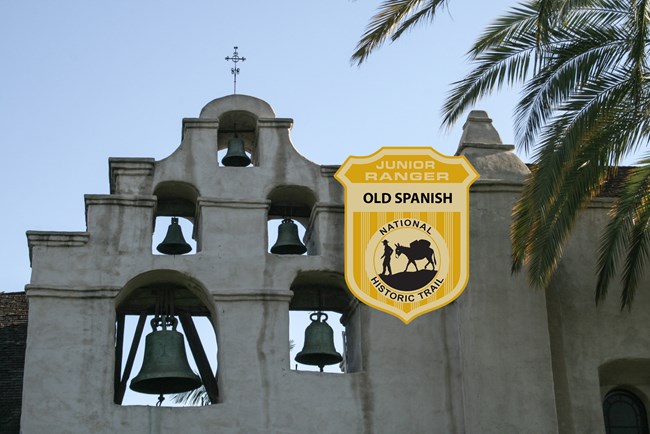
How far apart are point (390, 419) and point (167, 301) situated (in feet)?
11.9

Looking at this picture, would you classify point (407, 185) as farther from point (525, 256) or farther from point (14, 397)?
point (14, 397)

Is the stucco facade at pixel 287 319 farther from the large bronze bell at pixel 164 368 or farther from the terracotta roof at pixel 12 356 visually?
the terracotta roof at pixel 12 356

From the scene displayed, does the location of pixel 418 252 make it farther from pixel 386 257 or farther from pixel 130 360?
pixel 130 360

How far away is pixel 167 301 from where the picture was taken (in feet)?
73.4

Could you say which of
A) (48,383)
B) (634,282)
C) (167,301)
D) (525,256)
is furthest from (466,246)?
(48,383)

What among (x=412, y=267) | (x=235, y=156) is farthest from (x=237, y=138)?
(x=412, y=267)

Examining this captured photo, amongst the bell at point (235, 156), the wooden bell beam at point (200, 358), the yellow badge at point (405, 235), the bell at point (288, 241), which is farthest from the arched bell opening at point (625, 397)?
the bell at point (235, 156)

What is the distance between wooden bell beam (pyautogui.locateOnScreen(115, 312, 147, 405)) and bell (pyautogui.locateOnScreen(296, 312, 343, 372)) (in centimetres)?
221

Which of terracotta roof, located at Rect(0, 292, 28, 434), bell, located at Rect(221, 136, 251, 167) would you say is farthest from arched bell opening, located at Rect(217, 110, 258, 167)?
terracotta roof, located at Rect(0, 292, 28, 434)

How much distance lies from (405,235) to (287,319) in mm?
2035

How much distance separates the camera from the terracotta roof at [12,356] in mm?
22609

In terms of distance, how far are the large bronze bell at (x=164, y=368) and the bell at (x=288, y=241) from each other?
2100 millimetres

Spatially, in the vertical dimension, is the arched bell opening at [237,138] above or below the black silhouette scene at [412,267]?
above

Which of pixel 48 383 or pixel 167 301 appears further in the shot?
pixel 167 301
